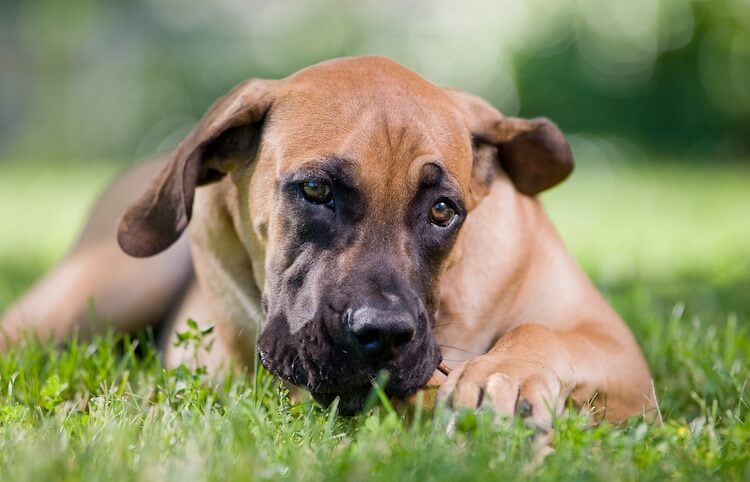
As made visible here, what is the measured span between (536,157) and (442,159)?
2.42 feet

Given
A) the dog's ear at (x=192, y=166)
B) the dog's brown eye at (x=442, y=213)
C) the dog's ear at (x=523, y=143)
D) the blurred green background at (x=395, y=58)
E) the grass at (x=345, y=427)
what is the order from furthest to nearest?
the blurred green background at (x=395, y=58)
the dog's ear at (x=523, y=143)
the dog's ear at (x=192, y=166)
the dog's brown eye at (x=442, y=213)
the grass at (x=345, y=427)

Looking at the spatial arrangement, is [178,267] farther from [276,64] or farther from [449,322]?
[276,64]

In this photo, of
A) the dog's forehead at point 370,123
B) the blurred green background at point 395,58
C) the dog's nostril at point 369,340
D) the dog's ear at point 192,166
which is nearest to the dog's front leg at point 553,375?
the dog's nostril at point 369,340

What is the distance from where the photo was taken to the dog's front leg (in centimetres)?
279

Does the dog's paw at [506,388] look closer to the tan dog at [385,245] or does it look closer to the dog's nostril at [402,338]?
the tan dog at [385,245]

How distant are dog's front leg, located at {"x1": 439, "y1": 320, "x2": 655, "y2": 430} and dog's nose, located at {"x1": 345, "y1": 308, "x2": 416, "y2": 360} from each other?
0.18 m

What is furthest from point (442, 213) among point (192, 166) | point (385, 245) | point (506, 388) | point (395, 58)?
point (395, 58)

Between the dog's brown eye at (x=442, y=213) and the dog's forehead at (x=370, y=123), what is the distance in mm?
90

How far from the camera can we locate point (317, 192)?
127 inches

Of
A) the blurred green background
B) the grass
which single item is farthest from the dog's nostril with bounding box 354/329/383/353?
the blurred green background

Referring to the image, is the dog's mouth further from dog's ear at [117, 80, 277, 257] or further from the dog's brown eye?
dog's ear at [117, 80, 277, 257]

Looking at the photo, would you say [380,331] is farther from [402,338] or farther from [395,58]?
[395,58]

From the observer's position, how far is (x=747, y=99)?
14.4 metres

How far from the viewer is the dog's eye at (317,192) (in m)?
3.20
